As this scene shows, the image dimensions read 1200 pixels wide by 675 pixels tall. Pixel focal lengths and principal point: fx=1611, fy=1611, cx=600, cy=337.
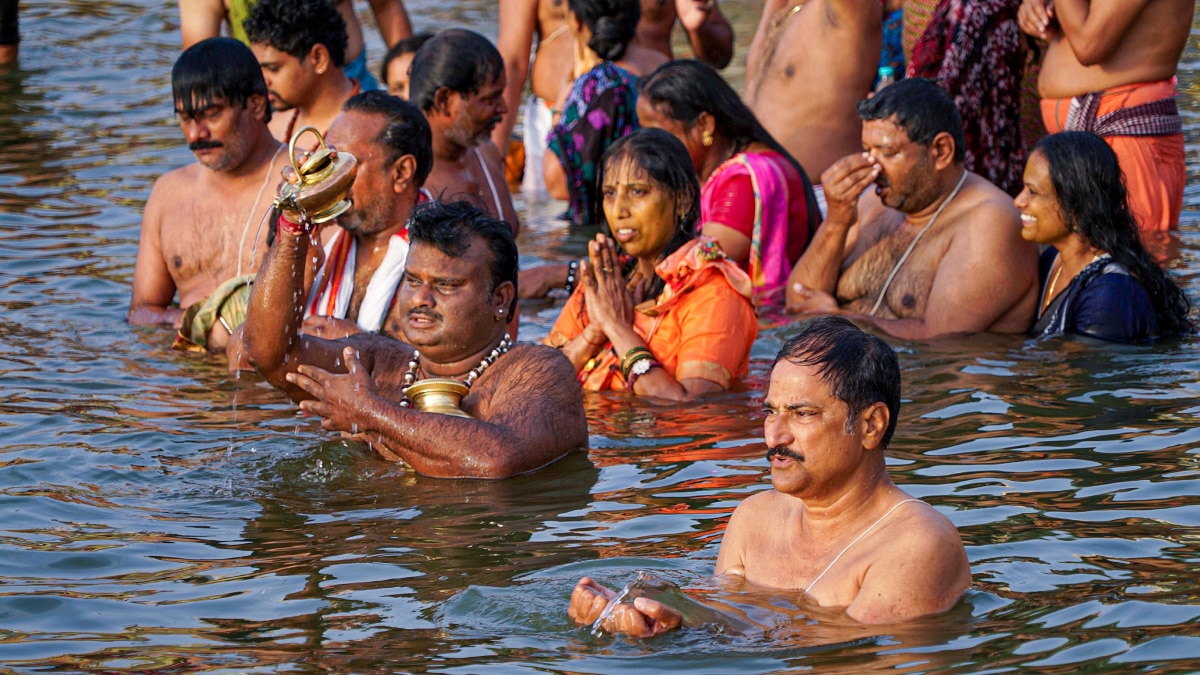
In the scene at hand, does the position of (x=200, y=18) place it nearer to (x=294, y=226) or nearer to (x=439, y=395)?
(x=294, y=226)

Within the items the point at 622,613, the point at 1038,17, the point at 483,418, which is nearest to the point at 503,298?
the point at 483,418

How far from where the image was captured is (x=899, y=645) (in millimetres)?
3805

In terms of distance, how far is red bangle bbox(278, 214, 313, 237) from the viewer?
17.6ft

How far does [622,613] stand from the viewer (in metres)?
3.82

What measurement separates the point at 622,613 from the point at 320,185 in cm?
211

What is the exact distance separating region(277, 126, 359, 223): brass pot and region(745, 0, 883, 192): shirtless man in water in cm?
414

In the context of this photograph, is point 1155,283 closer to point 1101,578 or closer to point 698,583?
point 1101,578

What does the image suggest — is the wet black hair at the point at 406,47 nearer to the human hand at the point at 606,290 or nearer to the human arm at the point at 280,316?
the human hand at the point at 606,290

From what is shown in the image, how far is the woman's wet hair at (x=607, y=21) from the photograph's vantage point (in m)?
10.2

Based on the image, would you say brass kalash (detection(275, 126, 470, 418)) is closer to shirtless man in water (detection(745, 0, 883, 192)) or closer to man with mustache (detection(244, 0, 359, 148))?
man with mustache (detection(244, 0, 359, 148))

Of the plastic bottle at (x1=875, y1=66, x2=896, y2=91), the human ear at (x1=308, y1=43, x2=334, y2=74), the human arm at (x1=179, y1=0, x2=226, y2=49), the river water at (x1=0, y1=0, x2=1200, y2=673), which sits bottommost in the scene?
the river water at (x1=0, y1=0, x2=1200, y2=673)

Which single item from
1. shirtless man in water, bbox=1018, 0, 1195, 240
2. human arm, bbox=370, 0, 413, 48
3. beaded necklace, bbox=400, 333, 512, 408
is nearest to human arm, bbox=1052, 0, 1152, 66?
shirtless man in water, bbox=1018, 0, 1195, 240

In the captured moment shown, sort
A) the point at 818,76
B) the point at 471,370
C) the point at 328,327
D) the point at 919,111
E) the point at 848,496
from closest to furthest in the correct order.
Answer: the point at 848,496, the point at 471,370, the point at 328,327, the point at 919,111, the point at 818,76

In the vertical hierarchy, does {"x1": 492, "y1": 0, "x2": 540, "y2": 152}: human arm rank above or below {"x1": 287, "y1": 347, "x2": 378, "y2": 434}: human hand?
above
